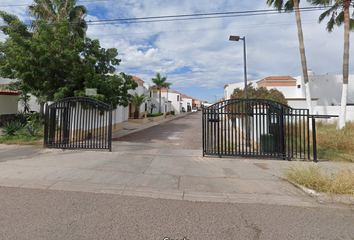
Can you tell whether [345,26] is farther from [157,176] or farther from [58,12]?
[58,12]

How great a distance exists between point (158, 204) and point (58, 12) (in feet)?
50.9

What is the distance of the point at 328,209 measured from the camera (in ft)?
11.0

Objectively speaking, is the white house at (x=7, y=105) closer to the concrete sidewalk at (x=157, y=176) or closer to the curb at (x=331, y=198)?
the concrete sidewalk at (x=157, y=176)

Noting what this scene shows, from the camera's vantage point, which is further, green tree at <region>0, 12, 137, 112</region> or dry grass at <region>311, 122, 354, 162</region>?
green tree at <region>0, 12, 137, 112</region>

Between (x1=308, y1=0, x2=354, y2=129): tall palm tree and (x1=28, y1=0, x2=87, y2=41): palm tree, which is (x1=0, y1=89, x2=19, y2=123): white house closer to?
(x1=28, y1=0, x2=87, y2=41): palm tree

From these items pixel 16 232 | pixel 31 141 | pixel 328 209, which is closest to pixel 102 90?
pixel 31 141

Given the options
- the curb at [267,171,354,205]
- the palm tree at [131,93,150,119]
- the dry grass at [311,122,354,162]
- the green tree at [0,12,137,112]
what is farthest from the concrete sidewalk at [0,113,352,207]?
the palm tree at [131,93,150,119]

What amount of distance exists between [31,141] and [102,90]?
4501mm

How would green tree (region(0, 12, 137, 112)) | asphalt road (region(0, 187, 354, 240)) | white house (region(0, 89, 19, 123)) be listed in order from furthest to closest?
1. white house (region(0, 89, 19, 123))
2. green tree (region(0, 12, 137, 112))
3. asphalt road (region(0, 187, 354, 240))

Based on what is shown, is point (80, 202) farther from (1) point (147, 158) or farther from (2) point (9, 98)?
(2) point (9, 98)

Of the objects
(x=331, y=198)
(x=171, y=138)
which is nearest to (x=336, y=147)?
(x=331, y=198)

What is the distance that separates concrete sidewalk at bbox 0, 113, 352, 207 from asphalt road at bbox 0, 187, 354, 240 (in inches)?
13.4

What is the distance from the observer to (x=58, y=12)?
41.4ft

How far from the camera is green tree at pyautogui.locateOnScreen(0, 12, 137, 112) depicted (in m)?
8.20
